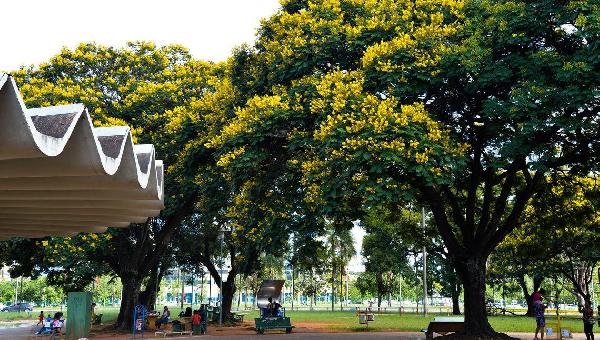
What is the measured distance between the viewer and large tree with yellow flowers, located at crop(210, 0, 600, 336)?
13.0 m

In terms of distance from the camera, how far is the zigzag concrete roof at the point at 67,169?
4520mm

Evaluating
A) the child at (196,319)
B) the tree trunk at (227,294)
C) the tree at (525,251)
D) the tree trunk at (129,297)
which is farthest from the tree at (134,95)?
the tree at (525,251)

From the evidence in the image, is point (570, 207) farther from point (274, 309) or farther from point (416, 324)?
point (274, 309)

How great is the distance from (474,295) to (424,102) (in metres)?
6.20

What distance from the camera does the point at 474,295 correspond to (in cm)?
1744

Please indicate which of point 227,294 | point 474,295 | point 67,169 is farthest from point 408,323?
point 67,169

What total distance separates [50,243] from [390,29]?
51.8 feet

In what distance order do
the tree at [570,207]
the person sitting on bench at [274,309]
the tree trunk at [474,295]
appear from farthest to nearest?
1. the person sitting on bench at [274,309]
2. the tree at [570,207]
3. the tree trunk at [474,295]

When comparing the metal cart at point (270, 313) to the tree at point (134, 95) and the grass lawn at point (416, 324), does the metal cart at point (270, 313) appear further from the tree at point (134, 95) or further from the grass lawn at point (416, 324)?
the tree at point (134, 95)

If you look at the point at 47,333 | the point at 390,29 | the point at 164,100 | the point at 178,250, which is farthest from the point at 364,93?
the point at 178,250

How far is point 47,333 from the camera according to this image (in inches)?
944

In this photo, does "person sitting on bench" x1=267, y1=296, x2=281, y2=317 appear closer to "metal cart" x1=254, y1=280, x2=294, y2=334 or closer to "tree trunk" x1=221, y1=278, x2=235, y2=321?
"metal cart" x1=254, y1=280, x2=294, y2=334

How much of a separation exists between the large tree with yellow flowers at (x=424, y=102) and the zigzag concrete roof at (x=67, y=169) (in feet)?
18.9

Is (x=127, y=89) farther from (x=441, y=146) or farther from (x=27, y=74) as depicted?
(x=441, y=146)
